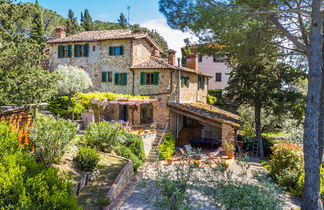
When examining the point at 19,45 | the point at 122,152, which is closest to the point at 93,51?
the point at 122,152

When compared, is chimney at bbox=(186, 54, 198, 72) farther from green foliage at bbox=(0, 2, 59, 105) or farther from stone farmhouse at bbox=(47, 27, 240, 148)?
green foliage at bbox=(0, 2, 59, 105)

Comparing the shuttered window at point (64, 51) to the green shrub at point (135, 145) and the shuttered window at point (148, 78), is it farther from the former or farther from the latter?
the green shrub at point (135, 145)

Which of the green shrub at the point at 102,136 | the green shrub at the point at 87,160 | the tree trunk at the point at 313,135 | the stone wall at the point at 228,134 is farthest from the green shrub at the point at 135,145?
the tree trunk at the point at 313,135

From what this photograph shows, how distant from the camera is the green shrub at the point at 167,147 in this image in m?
16.5

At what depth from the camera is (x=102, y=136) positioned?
12.7 m

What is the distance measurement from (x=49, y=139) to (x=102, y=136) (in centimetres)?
420

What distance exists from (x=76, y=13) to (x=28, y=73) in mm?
51739

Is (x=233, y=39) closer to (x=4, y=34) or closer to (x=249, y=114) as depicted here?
(x=4, y=34)

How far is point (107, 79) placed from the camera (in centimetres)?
2181

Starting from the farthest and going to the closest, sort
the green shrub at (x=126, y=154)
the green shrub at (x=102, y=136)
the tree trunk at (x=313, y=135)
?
1. the green shrub at (x=126, y=154)
2. the green shrub at (x=102, y=136)
3. the tree trunk at (x=313, y=135)

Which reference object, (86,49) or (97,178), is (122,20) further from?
(97,178)

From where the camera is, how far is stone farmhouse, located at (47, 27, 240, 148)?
1961cm

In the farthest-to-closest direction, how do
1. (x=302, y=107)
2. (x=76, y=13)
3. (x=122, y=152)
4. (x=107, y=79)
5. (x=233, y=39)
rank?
1. (x=76, y=13)
2. (x=107, y=79)
3. (x=302, y=107)
4. (x=122, y=152)
5. (x=233, y=39)

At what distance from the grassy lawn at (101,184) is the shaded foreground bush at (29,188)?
270 centimetres
